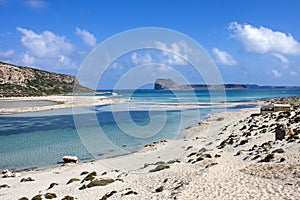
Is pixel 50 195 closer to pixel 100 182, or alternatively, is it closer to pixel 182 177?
pixel 100 182

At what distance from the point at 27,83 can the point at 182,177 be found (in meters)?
144

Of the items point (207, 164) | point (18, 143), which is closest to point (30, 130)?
point (18, 143)

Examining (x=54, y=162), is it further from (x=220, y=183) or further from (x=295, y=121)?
(x=295, y=121)

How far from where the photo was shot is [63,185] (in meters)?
19.0

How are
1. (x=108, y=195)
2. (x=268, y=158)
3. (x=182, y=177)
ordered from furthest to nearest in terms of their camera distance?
(x=268, y=158), (x=182, y=177), (x=108, y=195)

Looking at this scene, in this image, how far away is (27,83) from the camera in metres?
148

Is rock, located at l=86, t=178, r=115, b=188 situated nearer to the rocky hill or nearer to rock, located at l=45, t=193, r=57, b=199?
rock, located at l=45, t=193, r=57, b=199

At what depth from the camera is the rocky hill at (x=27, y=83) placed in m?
134

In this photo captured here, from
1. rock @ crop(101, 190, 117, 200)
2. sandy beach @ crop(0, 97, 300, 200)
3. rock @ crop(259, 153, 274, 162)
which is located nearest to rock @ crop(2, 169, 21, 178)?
sandy beach @ crop(0, 97, 300, 200)

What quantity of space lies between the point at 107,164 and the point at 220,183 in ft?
38.9

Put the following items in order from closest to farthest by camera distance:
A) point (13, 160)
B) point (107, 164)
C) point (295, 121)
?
point (107, 164)
point (13, 160)
point (295, 121)

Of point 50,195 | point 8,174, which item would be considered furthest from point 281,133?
point 8,174

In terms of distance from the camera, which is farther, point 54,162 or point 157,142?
point 157,142

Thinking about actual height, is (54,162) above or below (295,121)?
below
